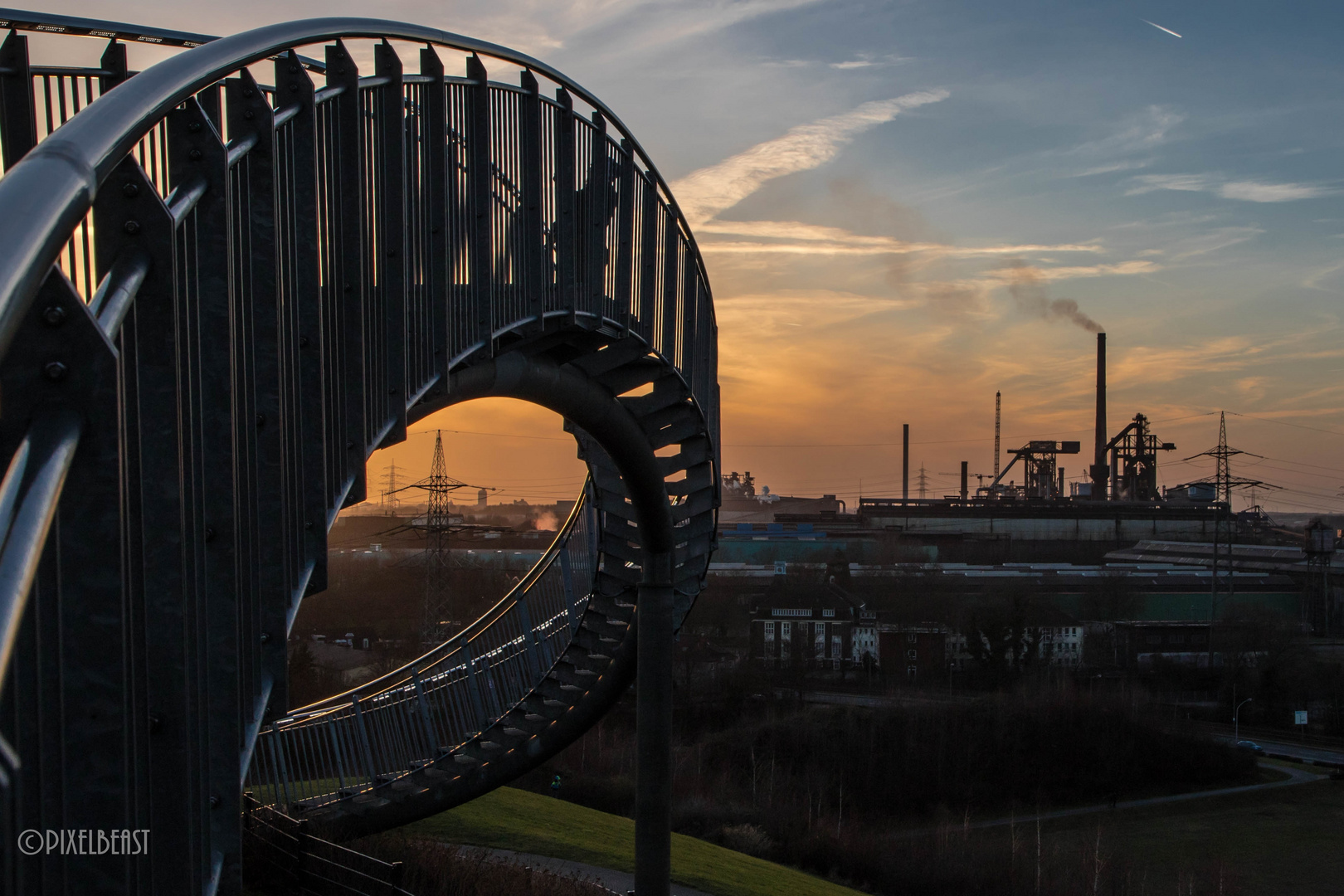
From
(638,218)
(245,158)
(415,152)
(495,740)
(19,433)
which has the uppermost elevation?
(638,218)

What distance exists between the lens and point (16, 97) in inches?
145

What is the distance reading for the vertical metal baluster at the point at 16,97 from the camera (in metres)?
3.64

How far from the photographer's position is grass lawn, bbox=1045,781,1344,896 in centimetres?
2742

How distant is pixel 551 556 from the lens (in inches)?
564

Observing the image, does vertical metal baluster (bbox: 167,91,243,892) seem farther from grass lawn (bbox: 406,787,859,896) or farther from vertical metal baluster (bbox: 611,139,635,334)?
grass lawn (bbox: 406,787,859,896)

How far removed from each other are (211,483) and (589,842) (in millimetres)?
14328

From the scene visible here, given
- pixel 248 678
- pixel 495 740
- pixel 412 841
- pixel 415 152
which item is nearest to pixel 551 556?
pixel 495 740

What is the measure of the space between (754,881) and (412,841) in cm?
577

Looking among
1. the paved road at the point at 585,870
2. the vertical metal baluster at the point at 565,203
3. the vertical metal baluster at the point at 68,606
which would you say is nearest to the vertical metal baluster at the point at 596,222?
the vertical metal baluster at the point at 565,203

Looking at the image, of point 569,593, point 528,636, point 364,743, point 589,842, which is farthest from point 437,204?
point 589,842

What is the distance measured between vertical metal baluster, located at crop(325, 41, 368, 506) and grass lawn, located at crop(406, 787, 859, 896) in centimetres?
1089

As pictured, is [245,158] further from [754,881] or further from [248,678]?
[754,881]

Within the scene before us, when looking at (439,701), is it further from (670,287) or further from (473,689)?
(670,287)

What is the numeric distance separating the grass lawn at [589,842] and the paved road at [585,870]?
0.63ft
